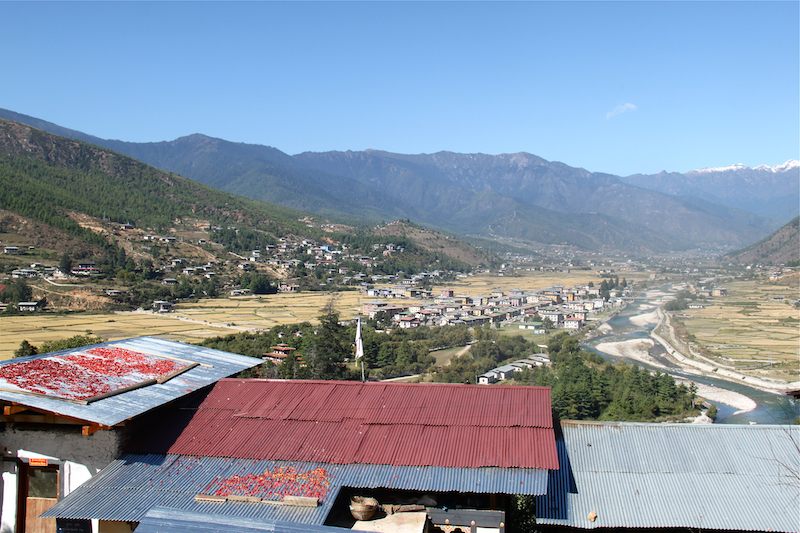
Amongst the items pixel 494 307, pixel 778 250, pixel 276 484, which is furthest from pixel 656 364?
pixel 778 250

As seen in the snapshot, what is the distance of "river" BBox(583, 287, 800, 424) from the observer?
28672mm

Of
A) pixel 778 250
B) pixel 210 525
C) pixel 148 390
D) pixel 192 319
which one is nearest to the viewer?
pixel 210 525

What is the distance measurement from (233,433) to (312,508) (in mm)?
2099

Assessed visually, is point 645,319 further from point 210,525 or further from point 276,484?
point 210,525

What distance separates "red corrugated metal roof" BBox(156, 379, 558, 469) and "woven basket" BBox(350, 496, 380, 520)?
0.59m

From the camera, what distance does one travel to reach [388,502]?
828 cm

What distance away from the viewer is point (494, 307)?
65562 millimetres

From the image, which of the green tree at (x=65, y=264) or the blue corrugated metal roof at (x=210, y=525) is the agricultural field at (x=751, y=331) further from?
the green tree at (x=65, y=264)

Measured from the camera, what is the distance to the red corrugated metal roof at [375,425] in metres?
8.58

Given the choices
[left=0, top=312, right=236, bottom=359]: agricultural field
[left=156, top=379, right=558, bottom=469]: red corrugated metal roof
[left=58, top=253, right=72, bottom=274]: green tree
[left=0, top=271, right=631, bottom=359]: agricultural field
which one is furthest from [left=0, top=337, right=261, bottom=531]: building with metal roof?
[left=58, top=253, right=72, bottom=274]: green tree

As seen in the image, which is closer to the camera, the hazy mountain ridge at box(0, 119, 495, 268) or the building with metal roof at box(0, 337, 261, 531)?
the building with metal roof at box(0, 337, 261, 531)

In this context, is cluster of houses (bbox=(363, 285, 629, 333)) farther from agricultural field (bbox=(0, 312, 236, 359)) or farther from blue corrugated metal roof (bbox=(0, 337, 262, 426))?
blue corrugated metal roof (bbox=(0, 337, 262, 426))

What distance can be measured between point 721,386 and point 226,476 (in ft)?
111

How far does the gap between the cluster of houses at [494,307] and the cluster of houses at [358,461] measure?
1721 inches
